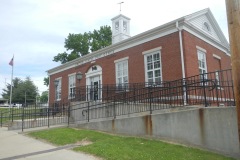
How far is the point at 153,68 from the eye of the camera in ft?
52.2

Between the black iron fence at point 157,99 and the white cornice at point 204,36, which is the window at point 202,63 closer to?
the black iron fence at point 157,99

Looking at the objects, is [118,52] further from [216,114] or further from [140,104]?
[216,114]

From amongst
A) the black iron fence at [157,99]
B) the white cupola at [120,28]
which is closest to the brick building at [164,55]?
the white cupola at [120,28]

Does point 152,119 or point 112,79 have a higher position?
point 112,79

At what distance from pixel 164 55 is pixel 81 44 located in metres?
26.6

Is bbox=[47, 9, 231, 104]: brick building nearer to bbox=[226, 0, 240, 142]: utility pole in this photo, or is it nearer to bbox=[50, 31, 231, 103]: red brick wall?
bbox=[50, 31, 231, 103]: red brick wall

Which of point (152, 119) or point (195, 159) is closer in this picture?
point (195, 159)

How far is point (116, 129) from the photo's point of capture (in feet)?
36.4

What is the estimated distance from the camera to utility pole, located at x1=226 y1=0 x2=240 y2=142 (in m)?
4.42

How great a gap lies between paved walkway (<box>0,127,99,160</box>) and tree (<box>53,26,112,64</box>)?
98.3ft

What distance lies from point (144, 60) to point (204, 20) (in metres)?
5.43

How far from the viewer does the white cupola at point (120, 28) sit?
23.1 m

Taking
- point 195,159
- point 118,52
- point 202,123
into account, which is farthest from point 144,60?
point 195,159

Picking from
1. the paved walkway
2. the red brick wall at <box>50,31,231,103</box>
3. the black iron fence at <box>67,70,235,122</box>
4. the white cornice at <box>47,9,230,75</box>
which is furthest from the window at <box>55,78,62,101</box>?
the paved walkway
